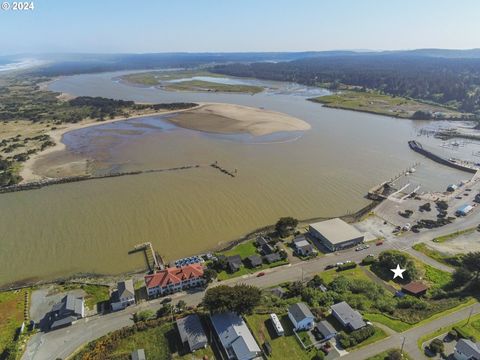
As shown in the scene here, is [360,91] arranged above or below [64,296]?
above

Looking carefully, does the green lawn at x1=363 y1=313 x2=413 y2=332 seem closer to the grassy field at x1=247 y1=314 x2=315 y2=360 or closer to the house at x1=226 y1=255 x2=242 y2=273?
the grassy field at x1=247 y1=314 x2=315 y2=360

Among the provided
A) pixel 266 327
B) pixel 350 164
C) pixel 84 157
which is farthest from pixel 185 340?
pixel 84 157

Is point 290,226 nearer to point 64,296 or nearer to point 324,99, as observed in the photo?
point 64,296

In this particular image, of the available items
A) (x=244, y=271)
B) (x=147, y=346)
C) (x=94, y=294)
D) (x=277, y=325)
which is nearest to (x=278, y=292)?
(x=277, y=325)

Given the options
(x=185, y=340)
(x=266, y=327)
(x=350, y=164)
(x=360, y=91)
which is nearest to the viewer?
(x=185, y=340)

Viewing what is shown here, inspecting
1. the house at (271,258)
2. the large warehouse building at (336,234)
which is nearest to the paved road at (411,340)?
the large warehouse building at (336,234)

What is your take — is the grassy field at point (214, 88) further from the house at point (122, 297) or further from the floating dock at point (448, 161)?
the house at point (122, 297)

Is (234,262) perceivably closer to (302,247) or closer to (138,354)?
(302,247)

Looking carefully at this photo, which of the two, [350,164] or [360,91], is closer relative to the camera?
Answer: [350,164]
